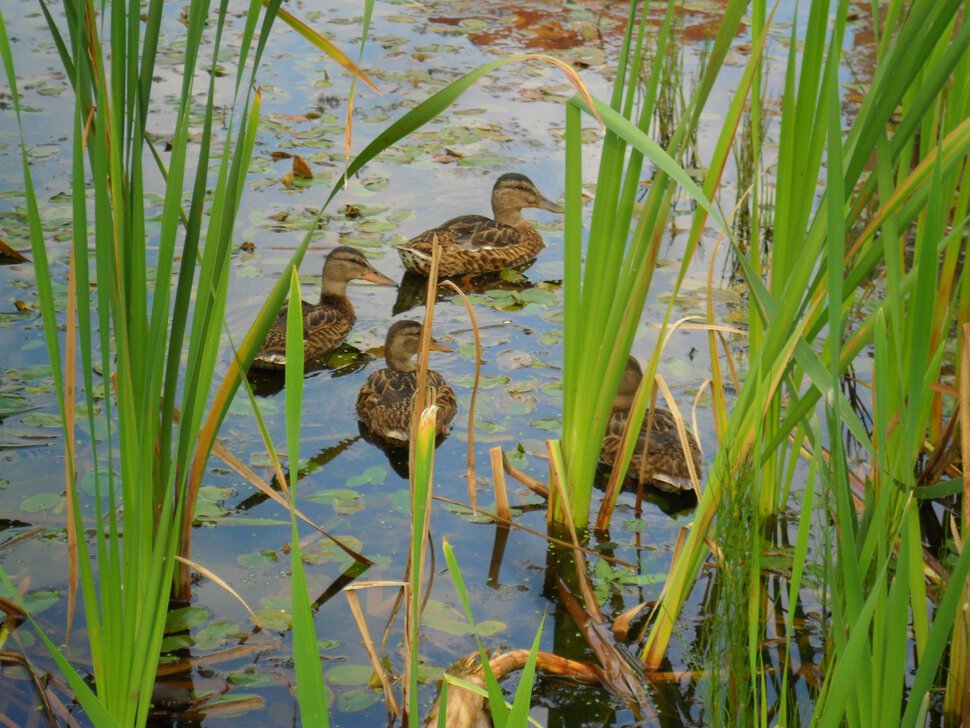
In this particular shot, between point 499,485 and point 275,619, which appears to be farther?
point 499,485

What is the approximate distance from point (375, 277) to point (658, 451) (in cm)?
198

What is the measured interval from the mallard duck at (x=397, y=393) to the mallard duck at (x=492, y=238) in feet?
2.39

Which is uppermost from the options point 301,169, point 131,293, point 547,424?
point 131,293

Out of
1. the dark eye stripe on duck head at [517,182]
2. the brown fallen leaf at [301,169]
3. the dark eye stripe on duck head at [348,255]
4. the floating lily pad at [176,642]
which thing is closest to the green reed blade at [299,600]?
the floating lily pad at [176,642]

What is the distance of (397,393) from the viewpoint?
4793mm

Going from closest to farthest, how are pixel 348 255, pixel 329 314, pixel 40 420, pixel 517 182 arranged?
pixel 40 420 < pixel 329 314 < pixel 348 255 < pixel 517 182

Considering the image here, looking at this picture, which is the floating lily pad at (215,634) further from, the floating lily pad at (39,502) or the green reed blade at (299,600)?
the green reed blade at (299,600)

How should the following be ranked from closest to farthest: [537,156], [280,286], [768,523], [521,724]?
Result: [521,724] < [280,286] < [768,523] < [537,156]

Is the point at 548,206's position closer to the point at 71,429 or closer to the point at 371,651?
the point at 371,651

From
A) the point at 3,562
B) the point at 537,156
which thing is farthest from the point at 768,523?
the point at 537,156

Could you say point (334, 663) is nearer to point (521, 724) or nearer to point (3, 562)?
point (3, 562)

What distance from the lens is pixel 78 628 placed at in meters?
3.32

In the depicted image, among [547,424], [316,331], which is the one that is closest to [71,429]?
[547,424]

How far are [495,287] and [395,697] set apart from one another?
135 inches
